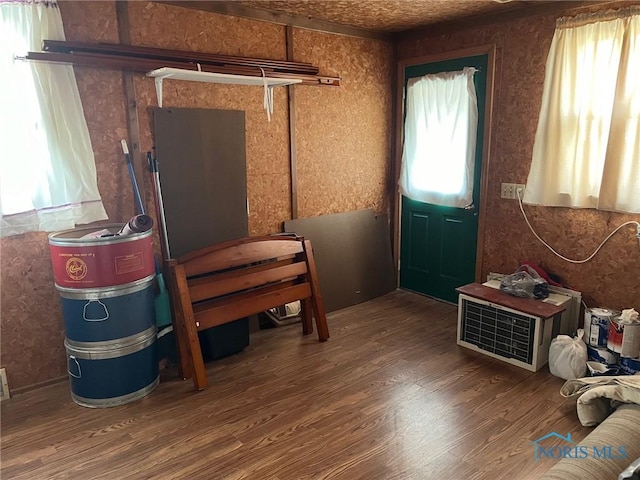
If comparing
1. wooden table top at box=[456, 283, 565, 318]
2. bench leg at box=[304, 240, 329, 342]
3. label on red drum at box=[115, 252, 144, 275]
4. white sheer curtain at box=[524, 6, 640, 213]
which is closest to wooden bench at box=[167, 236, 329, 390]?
bench leg at box=[304, 240, 329, 342]

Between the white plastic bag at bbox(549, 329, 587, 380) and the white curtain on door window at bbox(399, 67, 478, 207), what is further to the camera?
the white curtain on door window at bbox(399, 67, 478, 207)

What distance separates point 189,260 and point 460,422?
Answer: 1812 millimetres

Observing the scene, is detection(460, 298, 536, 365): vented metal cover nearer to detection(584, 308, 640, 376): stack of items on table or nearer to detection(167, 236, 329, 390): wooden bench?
detection(584, 308, 640, 376): stack of items on table

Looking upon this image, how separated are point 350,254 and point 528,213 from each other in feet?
4.91

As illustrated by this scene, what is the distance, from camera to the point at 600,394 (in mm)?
2229

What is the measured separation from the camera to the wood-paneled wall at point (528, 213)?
3051 mm

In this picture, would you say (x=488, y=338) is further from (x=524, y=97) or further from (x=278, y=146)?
(x=278, y=146)

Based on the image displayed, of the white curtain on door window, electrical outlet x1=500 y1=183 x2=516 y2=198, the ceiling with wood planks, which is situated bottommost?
electrical outlet x1=500 y1=183 x2=516 y2=198

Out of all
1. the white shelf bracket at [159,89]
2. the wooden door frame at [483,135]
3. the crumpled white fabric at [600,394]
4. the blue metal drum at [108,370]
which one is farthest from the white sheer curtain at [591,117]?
the blue metal drum at [108,370]

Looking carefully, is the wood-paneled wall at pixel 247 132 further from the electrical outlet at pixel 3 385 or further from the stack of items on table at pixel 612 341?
the stack of items on table at pixel 612 341

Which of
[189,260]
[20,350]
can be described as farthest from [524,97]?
[20,350]

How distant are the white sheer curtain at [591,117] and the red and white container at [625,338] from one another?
0.70 m

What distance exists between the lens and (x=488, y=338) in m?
3.21

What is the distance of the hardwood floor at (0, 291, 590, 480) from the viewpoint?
2133 mm
